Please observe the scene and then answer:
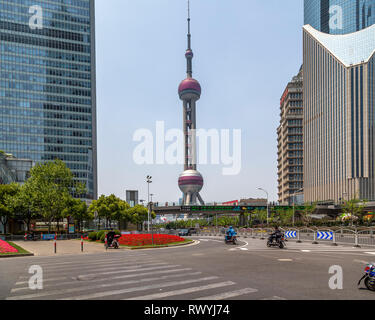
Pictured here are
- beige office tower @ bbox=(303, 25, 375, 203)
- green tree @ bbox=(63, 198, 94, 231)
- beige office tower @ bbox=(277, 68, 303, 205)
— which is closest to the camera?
green tree @ bbox=(63, 198, 94, 231)

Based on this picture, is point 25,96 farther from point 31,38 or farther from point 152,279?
point 152,279

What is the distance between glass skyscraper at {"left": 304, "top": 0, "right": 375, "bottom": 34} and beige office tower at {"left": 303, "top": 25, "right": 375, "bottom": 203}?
674 centimetres

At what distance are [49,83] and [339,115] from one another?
378ft

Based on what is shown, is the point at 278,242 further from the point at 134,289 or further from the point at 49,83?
the point at 49,83

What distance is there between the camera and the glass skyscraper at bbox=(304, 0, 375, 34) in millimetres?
136375

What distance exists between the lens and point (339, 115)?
126 metres

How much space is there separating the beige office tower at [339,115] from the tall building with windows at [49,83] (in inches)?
3779

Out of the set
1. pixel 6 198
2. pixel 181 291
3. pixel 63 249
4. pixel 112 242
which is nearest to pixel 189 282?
pixel 181 291

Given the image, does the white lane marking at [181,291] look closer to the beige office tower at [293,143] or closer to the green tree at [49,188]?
the green tree at [49,188]

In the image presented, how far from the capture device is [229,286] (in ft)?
37.3

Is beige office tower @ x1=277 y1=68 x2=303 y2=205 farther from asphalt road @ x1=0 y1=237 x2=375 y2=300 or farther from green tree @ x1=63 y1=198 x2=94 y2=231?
asphalt road @ x1=0 y1=237 x2=375 y2=300

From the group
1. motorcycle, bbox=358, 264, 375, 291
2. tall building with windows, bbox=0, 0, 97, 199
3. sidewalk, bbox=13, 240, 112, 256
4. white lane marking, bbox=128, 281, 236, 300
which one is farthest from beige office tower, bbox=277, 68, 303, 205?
white lane marking, bbox=128, 281, 236, 300

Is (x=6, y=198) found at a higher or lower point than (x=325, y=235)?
higher
